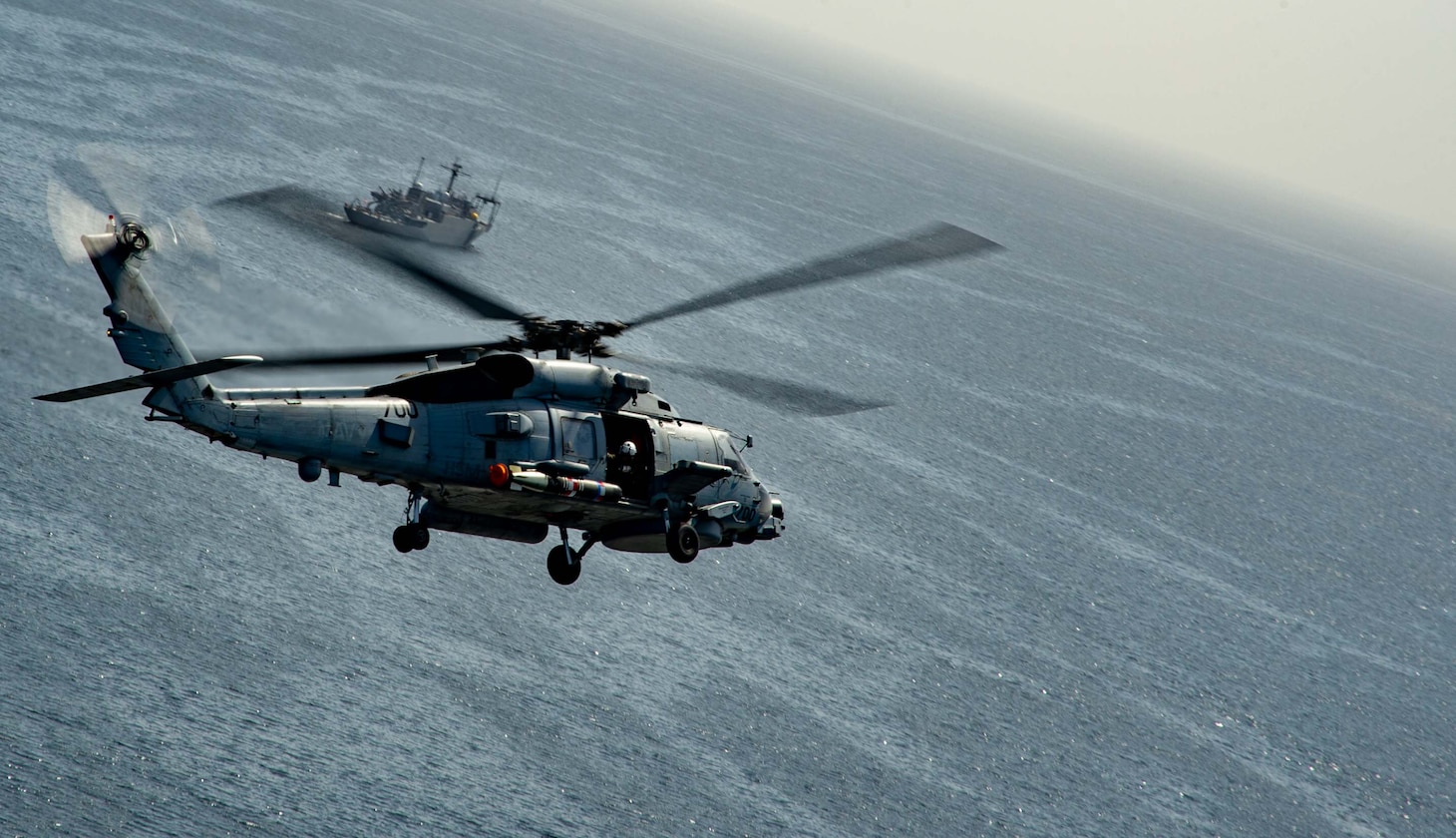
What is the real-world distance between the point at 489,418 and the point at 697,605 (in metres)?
52.8

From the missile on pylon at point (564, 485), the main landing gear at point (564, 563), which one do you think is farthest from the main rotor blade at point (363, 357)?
the main landing gear at point (564, 563)

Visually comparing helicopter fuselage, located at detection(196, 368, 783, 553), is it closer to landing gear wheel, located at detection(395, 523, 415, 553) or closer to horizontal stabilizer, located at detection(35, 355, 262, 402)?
landing gear wheel, located at detection(395, 523, 415, 553)

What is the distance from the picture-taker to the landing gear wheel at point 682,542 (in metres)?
23.4

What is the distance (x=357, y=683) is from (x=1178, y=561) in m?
63.8

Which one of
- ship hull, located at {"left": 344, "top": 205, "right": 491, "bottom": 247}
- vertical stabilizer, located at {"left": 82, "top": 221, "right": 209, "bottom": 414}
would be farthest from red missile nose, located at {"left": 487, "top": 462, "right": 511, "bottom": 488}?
ship hull, located at {"left": 344, "top": 205, "right": 491, "bottom": 247}

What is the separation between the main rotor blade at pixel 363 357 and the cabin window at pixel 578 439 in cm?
232

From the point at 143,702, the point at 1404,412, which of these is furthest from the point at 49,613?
the point at 1404,412

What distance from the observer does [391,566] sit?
70.6 metres

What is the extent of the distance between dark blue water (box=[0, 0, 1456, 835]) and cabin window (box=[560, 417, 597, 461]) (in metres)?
3.43

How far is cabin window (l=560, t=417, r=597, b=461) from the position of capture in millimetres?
22609

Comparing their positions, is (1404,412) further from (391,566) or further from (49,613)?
(49,613)

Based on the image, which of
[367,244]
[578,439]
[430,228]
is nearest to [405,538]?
[578,439]

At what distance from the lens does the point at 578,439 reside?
2284 centimetres

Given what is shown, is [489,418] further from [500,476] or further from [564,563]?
[564,563]
